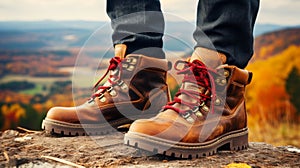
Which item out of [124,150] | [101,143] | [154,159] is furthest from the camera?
[101,143]

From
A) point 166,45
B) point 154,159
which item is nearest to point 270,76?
point 166,45

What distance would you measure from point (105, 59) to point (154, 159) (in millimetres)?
684

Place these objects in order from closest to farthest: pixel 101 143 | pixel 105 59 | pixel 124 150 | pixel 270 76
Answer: pixel 124 150, pixel 101 143, pixel 105 59, pixel 270 76

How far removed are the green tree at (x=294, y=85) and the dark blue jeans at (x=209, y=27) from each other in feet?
16.0

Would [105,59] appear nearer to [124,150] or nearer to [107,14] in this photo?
[107,14]

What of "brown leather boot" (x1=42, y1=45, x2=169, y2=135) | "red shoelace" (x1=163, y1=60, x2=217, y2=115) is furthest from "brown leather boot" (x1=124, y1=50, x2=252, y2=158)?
"brown leather boot" (x1=42, y1=45, x2=169, y2=135)

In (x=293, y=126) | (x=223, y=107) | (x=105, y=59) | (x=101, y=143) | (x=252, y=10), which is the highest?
(x=252, y=10)

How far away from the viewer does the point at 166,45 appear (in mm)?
1780

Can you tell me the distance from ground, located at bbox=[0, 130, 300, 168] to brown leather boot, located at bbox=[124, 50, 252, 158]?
0.05 meters

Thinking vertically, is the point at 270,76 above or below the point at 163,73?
below

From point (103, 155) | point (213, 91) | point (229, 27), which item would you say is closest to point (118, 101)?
point (103, 155)

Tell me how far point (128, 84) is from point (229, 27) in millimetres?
493

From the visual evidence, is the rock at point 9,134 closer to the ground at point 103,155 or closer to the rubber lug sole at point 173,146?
the ground at point 103,155

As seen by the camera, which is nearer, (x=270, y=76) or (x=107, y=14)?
(x=107, y=14)
